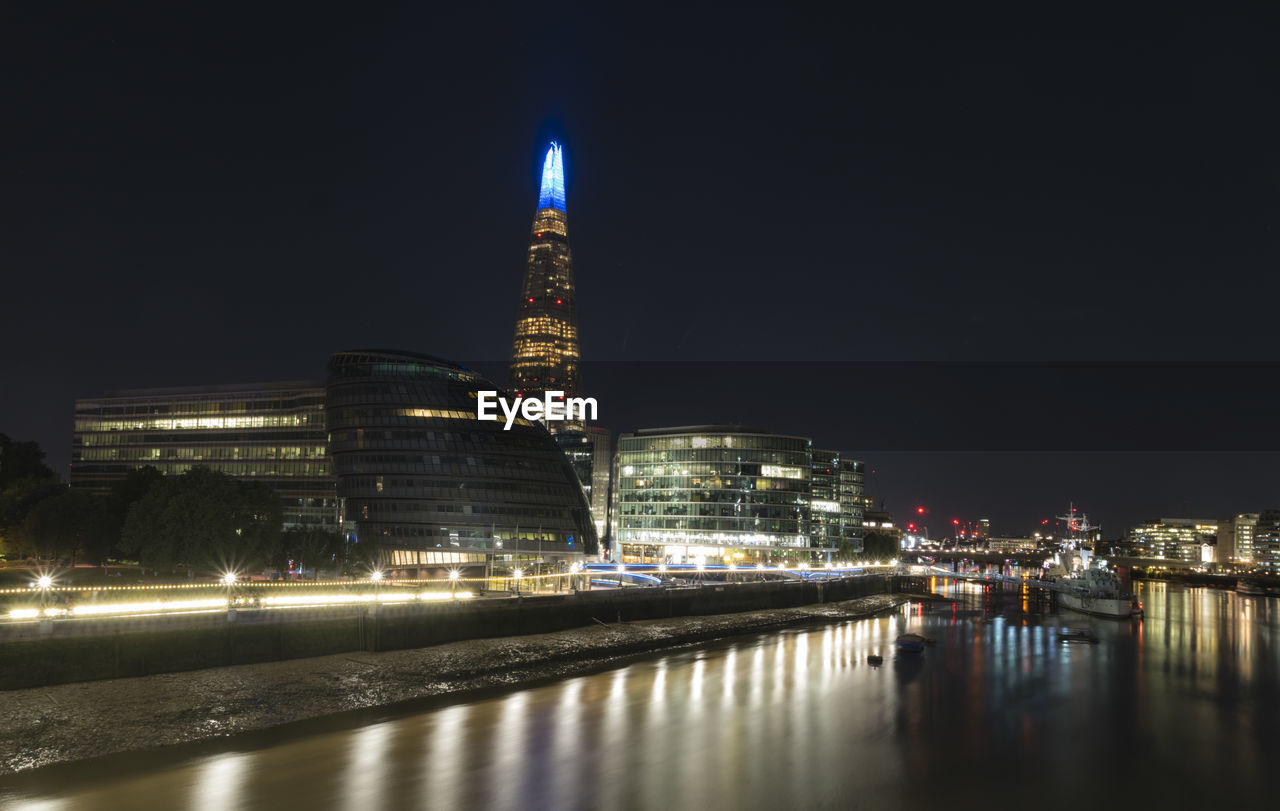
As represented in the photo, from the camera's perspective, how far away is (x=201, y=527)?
→ 67062 millimetres

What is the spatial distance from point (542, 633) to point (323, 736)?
88.7 feet

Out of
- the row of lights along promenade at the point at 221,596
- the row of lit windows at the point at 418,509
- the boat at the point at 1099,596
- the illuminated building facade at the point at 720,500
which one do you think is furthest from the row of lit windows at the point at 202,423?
the boat at the point at 1099,596

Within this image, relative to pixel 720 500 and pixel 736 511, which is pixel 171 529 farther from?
pixel 736 511

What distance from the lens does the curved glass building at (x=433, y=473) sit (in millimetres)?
102875

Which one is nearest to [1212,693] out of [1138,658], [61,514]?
[1138,658]

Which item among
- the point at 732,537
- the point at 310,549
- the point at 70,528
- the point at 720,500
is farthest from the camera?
the point at 720,500

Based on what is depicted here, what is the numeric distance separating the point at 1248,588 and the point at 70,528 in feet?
703

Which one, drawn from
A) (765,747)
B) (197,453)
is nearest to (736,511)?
(197,453)

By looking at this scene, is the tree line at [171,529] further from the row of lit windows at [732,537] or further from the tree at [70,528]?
the row of lit windows at [732,537]

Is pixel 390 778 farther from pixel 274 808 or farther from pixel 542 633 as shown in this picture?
pixel 542 633

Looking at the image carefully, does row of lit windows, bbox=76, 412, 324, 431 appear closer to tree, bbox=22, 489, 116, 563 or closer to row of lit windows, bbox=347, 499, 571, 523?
row of lit windows, bbox=347, 499, 571, 523

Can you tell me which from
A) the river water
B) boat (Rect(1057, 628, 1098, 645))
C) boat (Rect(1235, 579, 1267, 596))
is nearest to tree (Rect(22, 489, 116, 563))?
the river water

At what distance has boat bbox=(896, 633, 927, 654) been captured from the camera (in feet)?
222

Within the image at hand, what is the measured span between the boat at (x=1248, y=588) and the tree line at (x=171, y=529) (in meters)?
178
